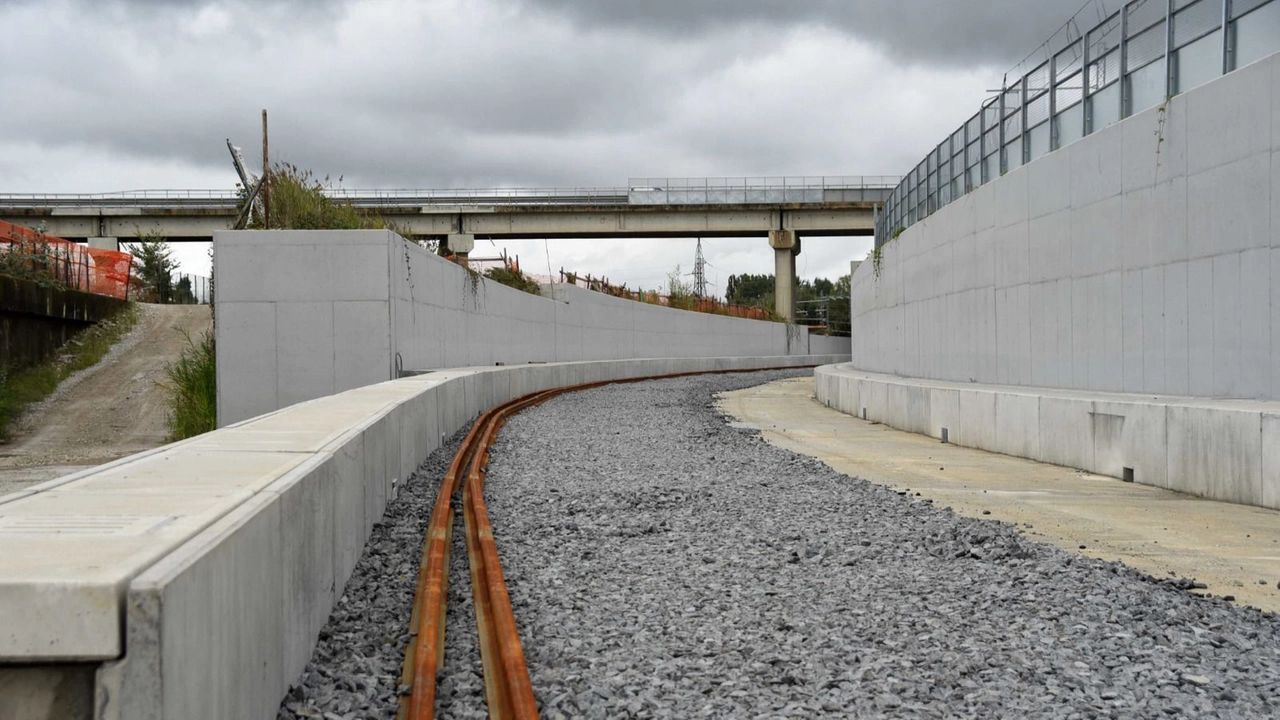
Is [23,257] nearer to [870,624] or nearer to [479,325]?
[479,325]

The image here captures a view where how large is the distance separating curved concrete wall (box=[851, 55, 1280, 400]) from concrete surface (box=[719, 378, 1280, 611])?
2046mm

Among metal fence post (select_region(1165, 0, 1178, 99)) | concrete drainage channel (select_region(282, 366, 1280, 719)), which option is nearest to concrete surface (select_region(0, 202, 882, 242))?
metal fence post (select_region(1165, 0, 1178, 99))

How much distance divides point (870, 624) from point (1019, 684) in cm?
110

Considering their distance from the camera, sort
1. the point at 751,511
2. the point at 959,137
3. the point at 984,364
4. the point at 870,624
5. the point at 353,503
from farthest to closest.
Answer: the point at 959,137, the point at 984,364, the point at 751,511, the point at 353,503, the point at 870,624

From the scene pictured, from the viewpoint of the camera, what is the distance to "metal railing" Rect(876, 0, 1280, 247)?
12500mm

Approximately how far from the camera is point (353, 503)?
706cm

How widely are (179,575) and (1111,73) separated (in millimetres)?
15501

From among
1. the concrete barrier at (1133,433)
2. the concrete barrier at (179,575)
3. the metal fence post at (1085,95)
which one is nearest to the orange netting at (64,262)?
the concrete barrier at (1133,433)

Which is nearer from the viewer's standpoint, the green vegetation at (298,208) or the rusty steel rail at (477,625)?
the rusty steel rail at (477,625)

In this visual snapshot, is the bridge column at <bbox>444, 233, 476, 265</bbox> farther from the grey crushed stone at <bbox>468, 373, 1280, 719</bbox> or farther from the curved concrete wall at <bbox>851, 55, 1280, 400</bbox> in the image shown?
the grey crushed stone at <bbox>468, 373, 1280, 719</bbox>

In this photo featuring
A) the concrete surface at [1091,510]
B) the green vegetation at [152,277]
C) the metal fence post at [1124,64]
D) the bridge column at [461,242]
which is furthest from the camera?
the bridge column at [461,242]

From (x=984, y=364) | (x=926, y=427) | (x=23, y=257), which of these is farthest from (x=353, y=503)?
(x=23, y=257)

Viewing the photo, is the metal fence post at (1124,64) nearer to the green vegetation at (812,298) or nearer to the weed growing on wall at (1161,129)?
the weed growing on wall at (1161,129)

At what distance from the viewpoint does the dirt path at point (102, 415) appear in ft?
55.4
